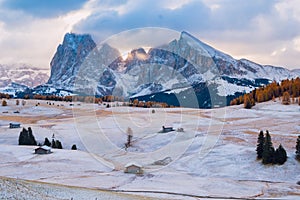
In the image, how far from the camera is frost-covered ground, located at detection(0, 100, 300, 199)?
55094 mm

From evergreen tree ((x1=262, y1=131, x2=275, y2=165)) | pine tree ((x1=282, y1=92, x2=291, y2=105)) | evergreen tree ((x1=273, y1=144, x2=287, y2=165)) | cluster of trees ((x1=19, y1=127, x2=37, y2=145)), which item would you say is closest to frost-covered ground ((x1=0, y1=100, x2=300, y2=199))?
evergreen tree ((x1=273, y1=144, x2=287, y2=165))

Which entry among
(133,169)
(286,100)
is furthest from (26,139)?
(286,100)

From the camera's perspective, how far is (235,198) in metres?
49.2

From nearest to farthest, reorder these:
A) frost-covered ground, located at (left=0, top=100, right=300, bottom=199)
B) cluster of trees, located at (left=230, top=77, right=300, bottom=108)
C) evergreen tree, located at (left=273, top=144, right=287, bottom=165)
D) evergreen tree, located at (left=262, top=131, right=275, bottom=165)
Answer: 1. frost-covered ground, located at (left=0, top=100, right=300, bottom=199)
2. evergreen tree, located at (left=273, top=144, right=287, bottom=165)
3. evergreen tree, located at (left=262, top=131, right=275, bottom=165)
4. cluster of trees, located at (left=230, top=77, right=300, bottom=108)

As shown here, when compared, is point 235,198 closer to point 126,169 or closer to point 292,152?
point 126,169

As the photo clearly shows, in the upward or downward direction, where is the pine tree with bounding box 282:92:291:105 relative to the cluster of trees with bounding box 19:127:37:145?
upward

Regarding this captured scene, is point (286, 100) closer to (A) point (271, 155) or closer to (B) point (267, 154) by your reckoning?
(A) point (271, 155)

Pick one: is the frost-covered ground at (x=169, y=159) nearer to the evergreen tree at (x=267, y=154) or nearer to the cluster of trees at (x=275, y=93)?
the evergreen tree at (x=267, y=154)

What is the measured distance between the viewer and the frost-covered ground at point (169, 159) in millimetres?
55094

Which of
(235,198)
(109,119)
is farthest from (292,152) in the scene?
(109,119)

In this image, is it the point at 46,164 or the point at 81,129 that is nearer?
the point at 46,164

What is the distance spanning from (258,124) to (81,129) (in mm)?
54044

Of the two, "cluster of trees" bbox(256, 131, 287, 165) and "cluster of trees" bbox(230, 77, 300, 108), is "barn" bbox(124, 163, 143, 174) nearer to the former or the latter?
"cluster of trees" bbox(256, 131, 287, 165)

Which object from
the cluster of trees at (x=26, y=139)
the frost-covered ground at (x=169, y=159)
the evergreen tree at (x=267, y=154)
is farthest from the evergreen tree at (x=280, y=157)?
the cluster of trees at (x=26, y=139)
